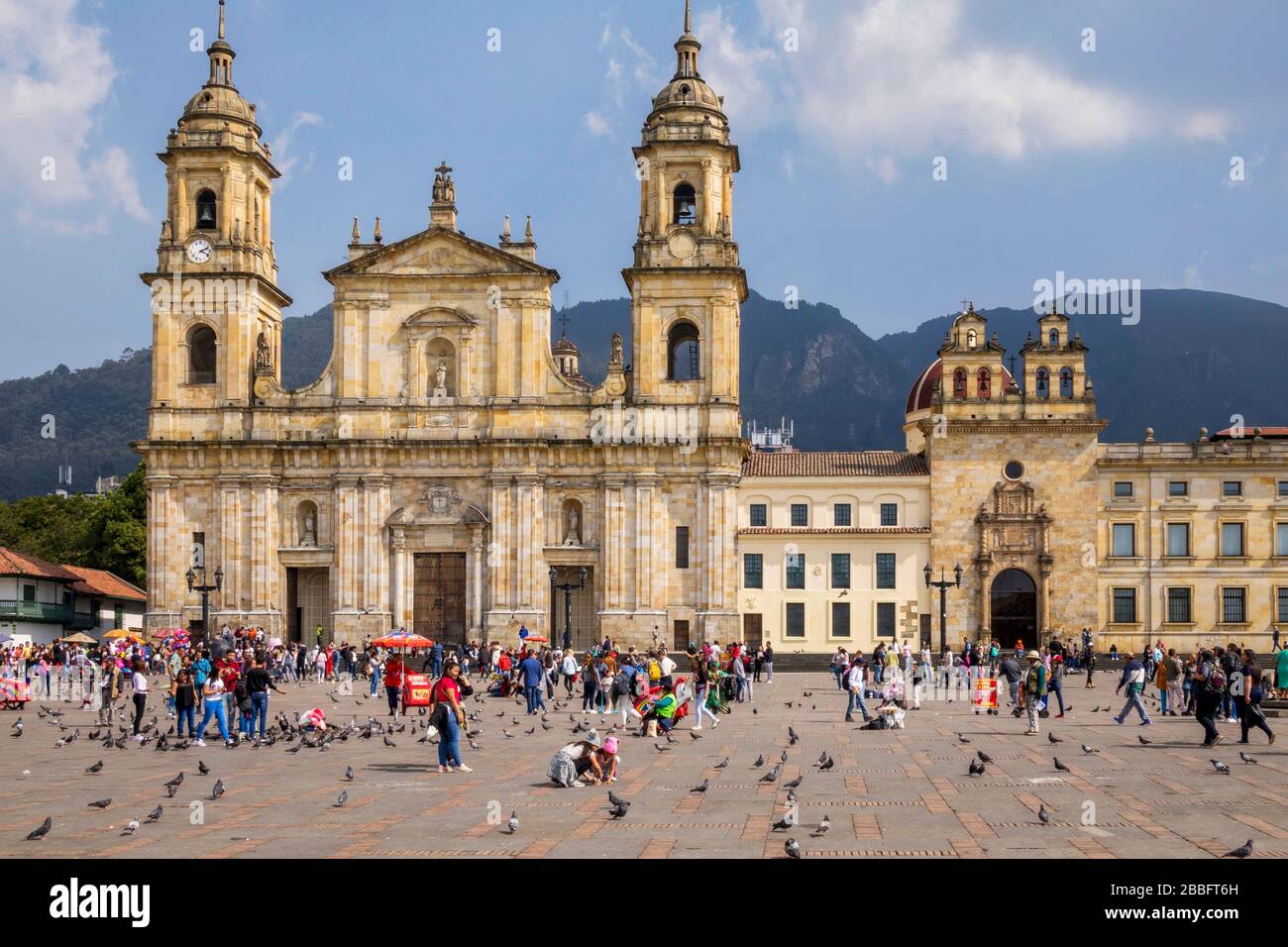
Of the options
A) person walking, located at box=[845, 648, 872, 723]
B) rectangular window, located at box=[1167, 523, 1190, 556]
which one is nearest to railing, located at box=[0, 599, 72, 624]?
person walking, located at box=[845, 648, 872, 723]

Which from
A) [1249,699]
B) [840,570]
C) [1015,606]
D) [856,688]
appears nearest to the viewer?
[1249,699]

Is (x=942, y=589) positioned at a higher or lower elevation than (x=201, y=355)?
lower

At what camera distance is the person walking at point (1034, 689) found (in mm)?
30344

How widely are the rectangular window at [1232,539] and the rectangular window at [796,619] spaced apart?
17.1 metres

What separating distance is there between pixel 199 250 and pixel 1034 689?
42670 mm

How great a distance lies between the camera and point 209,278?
6319 centimetres

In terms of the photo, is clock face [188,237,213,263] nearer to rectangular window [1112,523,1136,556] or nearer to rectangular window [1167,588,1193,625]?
rectangular window [1112,523,1136,556]

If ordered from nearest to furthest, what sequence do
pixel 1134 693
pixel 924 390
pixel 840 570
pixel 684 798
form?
1. pixel 684 798
2. pixel 1134 693
3. pixel 840 570
4. pixel 924 390

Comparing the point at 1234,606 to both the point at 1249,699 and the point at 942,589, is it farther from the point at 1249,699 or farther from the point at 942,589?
the point at 1249,699

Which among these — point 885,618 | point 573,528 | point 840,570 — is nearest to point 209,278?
point 573,528

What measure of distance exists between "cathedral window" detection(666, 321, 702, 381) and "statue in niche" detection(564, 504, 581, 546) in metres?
6.22
